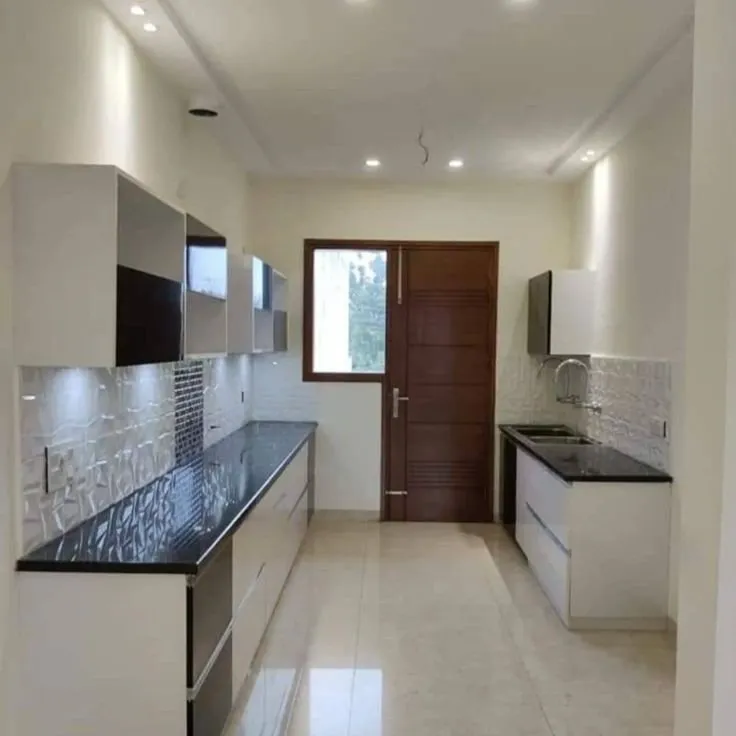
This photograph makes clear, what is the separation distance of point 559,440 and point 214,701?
3.64m

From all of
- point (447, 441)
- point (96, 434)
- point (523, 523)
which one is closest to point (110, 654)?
point (96, 434)

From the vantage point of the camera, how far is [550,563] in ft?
14.5

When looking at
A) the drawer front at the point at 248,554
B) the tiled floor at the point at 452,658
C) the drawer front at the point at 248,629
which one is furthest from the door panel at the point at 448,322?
the drawer front at the point at 248,629

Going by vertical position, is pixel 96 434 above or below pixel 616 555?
above

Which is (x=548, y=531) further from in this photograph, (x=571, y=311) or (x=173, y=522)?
(x=173, y=522)

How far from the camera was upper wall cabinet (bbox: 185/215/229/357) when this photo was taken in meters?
3.44

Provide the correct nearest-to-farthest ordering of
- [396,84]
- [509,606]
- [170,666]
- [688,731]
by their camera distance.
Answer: [688,731], [170,666], [396,84], [509,606]

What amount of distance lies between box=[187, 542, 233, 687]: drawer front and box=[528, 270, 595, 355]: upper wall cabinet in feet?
11.3

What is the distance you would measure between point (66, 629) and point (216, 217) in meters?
3.33

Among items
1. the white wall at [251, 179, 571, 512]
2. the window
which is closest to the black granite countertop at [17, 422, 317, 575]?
the window

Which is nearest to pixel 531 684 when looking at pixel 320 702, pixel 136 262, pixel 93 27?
pixel 320 702

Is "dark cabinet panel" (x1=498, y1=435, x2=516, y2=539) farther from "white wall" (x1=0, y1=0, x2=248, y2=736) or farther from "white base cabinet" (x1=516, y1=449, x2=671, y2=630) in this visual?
"white wall" (x1=0, y1=0, x2=248, y2=736)

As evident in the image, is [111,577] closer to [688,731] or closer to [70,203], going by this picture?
[70,203]

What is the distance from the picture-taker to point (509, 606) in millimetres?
4422
